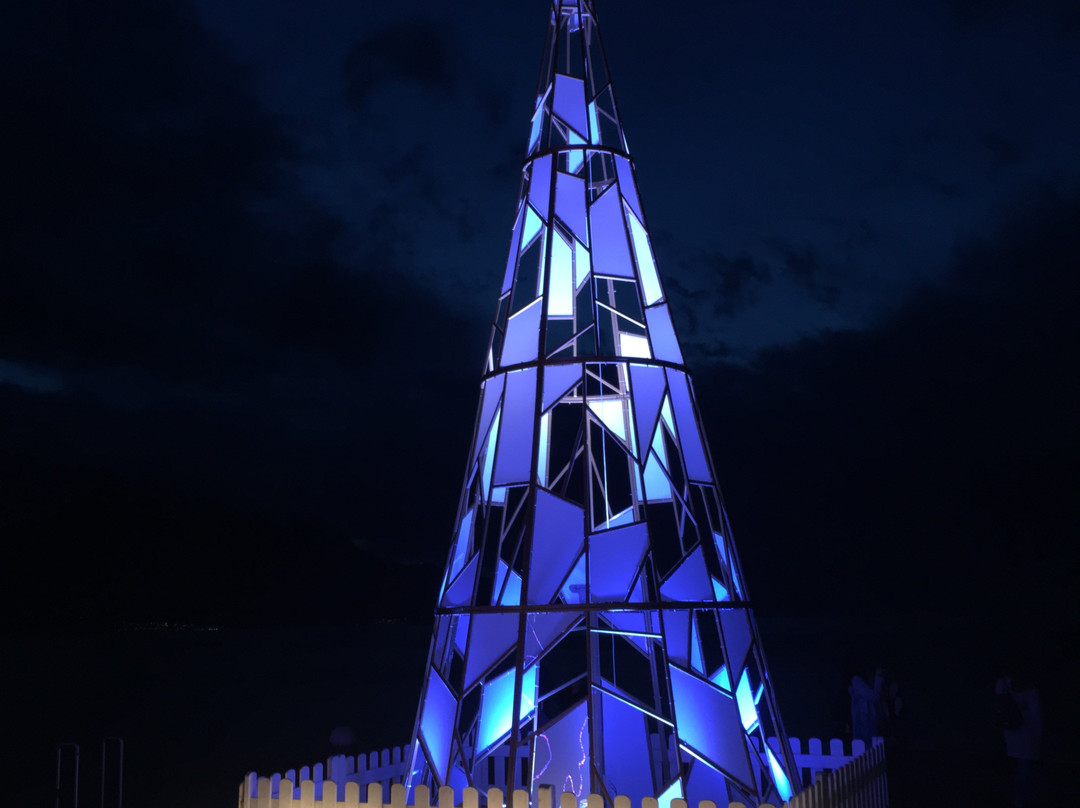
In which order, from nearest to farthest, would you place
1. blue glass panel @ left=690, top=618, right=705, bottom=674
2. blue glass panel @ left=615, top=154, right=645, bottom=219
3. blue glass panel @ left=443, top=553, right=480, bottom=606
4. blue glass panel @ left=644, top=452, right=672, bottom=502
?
blue glass panel @ left=690, top=618, right=705, bottom=674
blue glass panel @ left=443, top=553, right=480, bottom=606
blue glass panel @ left=644, top=452, right=672, bottom=502
blue glass panel @ left=615, top=154, right=645, bottom=219

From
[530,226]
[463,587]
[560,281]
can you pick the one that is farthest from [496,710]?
[530,226]

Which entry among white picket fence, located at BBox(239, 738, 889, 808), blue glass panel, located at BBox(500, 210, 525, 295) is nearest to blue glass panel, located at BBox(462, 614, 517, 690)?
white picket fence, located at BBox(239, 738, 889, 808)

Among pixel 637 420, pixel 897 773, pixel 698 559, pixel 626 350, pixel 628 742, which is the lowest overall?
pixel 897 773

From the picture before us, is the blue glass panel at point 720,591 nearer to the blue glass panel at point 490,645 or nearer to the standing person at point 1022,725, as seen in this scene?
the blue glass panel at point 490,645

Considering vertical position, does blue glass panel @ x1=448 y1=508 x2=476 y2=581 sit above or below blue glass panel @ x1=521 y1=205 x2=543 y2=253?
below

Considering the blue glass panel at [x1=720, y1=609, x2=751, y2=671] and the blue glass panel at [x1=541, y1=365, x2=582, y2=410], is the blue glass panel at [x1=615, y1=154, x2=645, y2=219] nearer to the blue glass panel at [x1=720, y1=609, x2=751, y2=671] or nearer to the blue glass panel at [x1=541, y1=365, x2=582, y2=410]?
the blue glass panel at [x1=541, y1=365, x2=582, y2=410]

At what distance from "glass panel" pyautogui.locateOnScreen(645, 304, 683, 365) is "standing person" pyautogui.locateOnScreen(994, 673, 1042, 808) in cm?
494

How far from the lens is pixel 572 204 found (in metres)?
7.46

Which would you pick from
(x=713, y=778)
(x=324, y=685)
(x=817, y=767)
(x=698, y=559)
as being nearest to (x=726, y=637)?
(x=698, y=559)

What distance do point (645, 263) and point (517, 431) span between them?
1701 millimetres

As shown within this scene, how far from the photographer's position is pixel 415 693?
83.5 feet

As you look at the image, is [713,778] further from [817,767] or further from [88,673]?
[88,673]

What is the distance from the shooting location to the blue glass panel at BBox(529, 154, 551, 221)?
24.8ft

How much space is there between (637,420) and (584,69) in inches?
116
